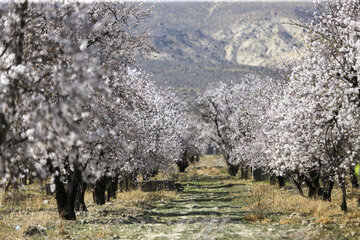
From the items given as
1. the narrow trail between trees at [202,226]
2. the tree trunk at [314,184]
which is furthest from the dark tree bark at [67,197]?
the tree trunk at [314,184]

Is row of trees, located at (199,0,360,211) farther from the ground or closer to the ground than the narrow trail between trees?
farther from the ground

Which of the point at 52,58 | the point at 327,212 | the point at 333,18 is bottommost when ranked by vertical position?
the point at 327,212

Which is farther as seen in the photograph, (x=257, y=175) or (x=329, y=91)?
(x=257, y=175)

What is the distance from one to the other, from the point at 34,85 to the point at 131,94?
9.57 m

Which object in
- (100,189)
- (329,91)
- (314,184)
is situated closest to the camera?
(329,91)

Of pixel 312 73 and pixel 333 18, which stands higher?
pixel 333 18

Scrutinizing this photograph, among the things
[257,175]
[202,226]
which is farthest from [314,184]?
[257,175]

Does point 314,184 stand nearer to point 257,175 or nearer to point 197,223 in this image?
point 197,223

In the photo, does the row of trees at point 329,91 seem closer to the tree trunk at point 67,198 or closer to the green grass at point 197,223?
the green grass at point 197,223

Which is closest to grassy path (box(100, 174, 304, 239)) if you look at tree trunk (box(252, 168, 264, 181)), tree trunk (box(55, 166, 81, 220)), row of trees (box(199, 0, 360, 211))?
tree trunk (box(55, 166, 81, 220))

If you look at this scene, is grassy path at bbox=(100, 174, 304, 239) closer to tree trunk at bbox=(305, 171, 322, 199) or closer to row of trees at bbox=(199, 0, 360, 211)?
row of trees at bbox=(199, 0, 360, 211)

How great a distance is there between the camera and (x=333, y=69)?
48.6ft

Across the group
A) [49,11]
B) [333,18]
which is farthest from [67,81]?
[333,18]

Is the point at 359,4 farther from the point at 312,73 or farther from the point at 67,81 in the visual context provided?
the point at 67,81
